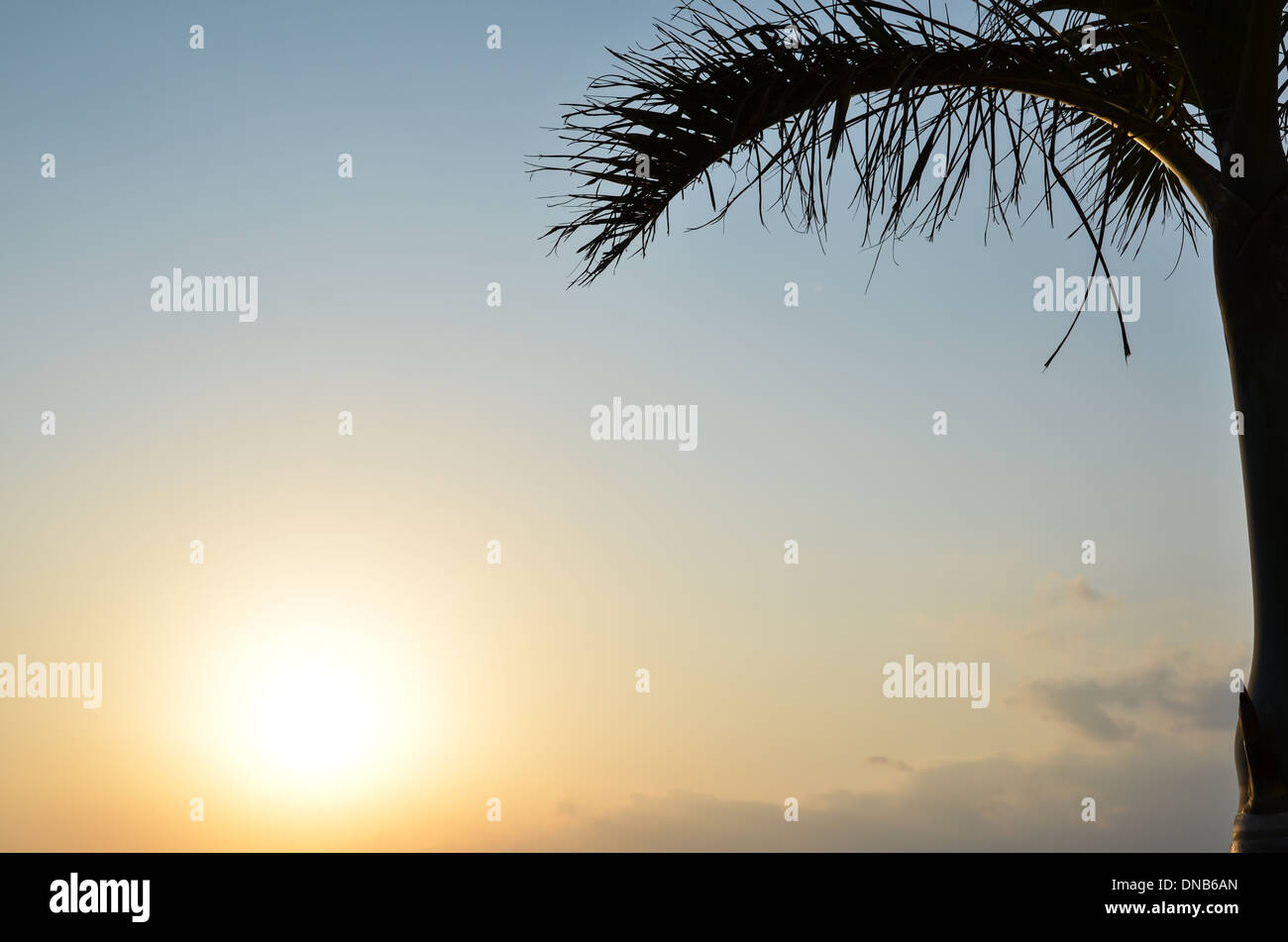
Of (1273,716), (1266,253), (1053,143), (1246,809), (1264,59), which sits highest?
(1264,59)

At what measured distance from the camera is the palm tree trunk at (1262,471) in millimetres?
3137

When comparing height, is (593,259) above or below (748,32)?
below

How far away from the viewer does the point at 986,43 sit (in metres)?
3.46

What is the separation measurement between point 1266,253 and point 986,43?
1098mm

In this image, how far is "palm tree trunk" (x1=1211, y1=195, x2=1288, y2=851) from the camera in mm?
3137

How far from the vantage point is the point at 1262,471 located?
3240mm

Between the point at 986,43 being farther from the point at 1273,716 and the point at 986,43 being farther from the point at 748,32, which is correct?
the point at 1273,716
